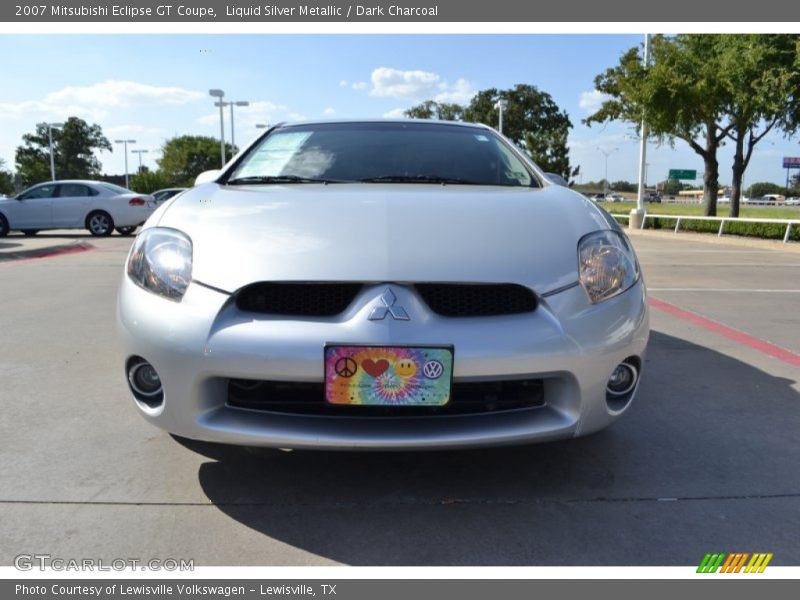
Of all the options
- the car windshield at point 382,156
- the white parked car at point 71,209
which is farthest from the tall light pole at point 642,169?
the car windshield at point 382,156

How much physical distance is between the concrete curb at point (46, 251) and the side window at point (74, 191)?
3055mm

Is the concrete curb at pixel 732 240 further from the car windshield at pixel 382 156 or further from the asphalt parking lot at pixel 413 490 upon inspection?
the car windshield at pixel 382 156

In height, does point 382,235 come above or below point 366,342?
above

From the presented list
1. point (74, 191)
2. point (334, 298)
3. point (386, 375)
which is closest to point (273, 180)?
point (334, 298)

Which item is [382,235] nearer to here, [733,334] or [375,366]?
[375,366]

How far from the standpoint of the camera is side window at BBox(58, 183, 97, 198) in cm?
1554

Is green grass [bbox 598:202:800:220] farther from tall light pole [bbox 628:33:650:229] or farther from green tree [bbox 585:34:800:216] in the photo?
green tree [bbox 585:34:800:216]

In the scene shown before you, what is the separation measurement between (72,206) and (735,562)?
53.9 ft

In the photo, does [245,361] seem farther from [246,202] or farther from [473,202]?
[473,202]

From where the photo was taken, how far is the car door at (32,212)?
50.8 ft

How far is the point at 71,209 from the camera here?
1548cm

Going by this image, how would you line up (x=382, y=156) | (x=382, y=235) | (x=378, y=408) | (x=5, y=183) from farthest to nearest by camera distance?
1. (x=5, y=183)
2. (x=382, y=156)
3. (x=382, y=235)
4. (x=378, y=408)

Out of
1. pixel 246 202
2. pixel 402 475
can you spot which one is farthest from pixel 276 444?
pixel 246 202

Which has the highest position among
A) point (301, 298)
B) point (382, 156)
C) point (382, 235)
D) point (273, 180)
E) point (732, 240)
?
point (382, 156)
